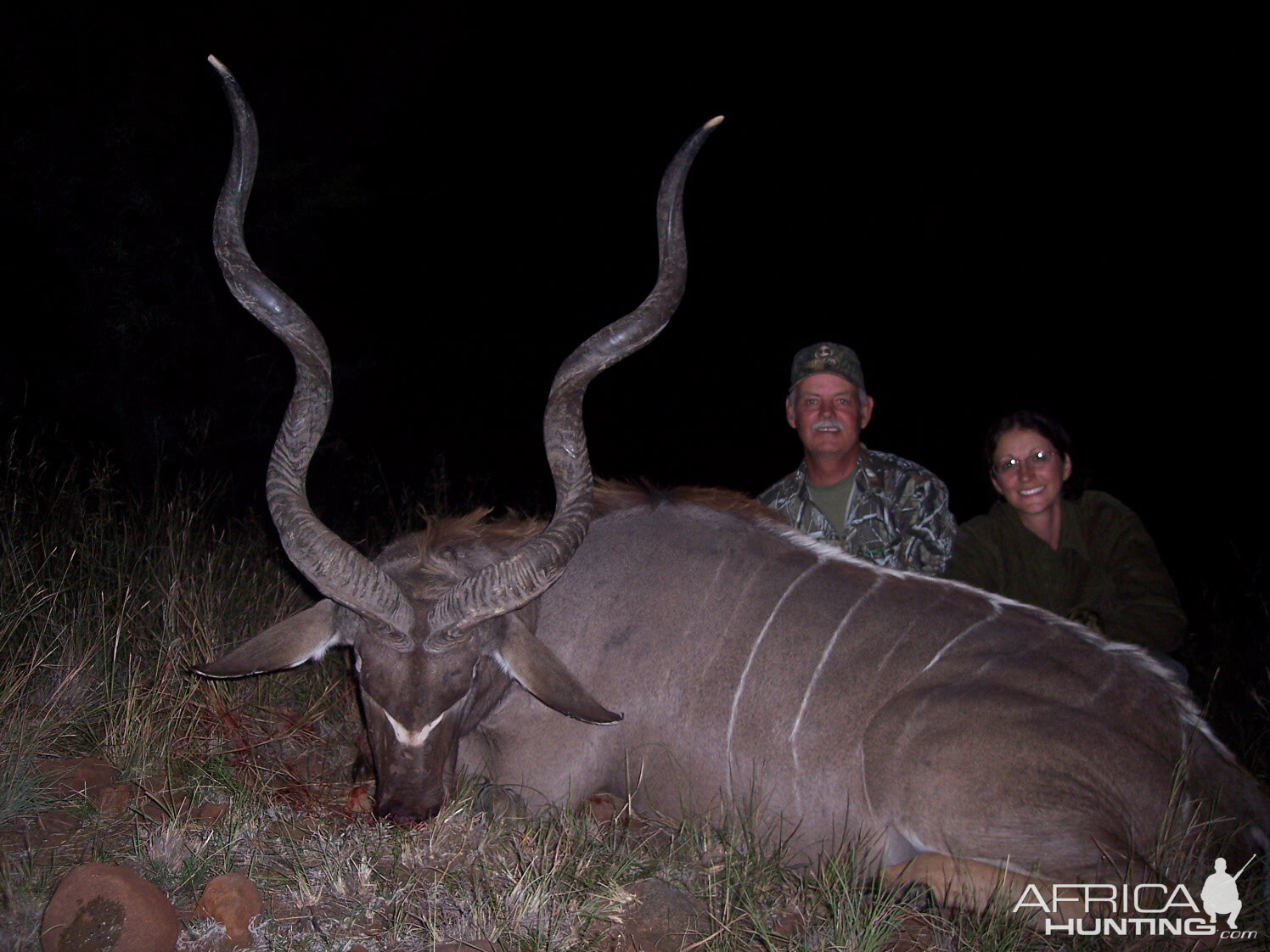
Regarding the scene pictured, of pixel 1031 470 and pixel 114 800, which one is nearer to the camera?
pixel 114 800

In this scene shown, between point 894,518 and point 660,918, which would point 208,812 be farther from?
point 894,518

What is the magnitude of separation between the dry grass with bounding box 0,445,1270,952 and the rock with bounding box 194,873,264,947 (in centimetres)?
4

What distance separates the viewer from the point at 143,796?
2.39 meters

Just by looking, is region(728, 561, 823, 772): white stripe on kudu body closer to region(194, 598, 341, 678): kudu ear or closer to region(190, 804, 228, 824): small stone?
region(194, 598, 341, 678): kudu ear

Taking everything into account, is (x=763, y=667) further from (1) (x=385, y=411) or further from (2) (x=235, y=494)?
(1) (x=385, y=411)

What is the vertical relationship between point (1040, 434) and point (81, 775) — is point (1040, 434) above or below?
above

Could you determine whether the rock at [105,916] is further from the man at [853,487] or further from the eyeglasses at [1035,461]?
the eyeglasses at [1035,461]

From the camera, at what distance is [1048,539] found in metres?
3.39

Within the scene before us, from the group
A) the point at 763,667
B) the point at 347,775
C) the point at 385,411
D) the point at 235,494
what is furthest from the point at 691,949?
the point at 385,411

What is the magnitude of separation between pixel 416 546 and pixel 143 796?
3.16ft

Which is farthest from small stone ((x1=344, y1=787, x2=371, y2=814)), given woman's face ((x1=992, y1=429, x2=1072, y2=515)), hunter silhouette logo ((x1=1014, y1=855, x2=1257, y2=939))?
woman's face ((x1=992, y1=429, x2=1072, y2=515))

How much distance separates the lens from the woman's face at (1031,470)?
10.8 feet

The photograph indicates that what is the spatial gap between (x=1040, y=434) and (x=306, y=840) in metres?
2.67

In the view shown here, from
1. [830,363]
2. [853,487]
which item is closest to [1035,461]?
[853,487]
